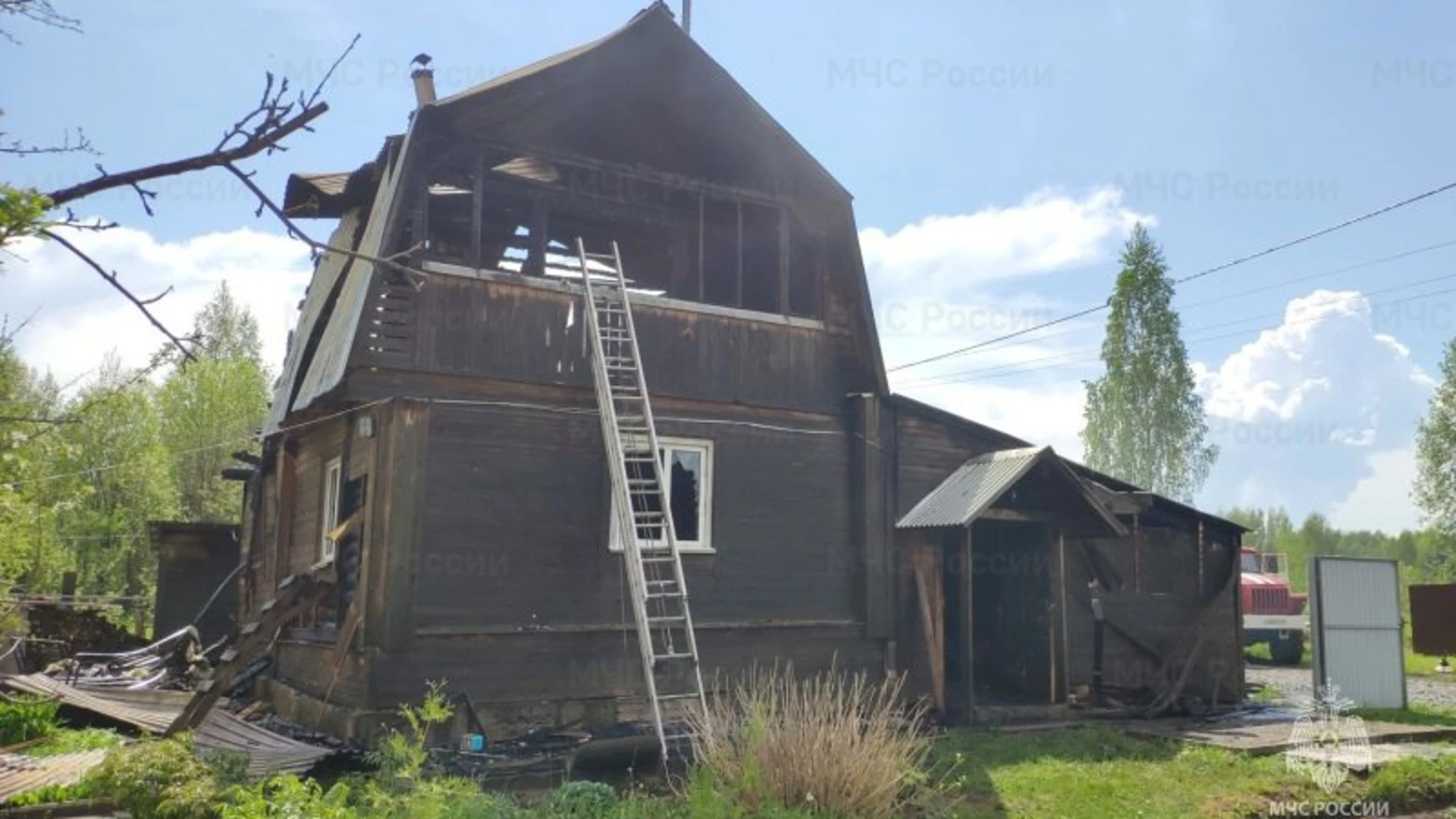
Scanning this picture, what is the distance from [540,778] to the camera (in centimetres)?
934

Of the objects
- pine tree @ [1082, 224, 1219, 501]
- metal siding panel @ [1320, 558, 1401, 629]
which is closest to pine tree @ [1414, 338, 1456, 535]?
pine tree @ [1082, 224, 1219, 501]

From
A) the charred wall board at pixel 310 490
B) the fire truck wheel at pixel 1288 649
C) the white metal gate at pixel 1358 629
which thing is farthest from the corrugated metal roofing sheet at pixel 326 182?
the fire truck wheel at pixel 1288 649

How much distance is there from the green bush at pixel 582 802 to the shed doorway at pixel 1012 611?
7273 mm

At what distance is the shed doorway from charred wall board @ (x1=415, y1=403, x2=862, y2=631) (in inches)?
103

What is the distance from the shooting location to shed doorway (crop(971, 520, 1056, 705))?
1406 centimetres

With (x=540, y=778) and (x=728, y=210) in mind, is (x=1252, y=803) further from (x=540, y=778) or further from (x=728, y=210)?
(x=728, y=210)

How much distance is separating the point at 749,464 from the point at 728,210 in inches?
124

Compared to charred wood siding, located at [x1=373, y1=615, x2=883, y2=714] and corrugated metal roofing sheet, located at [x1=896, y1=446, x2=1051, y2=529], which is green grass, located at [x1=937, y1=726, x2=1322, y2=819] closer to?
charred wood siding, located at [x1=373, y1=615, x2=883, y2=714]

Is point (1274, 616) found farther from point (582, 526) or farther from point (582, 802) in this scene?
point (582, 802)

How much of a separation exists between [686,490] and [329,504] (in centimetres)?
427

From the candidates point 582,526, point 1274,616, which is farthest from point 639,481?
point 1274,616

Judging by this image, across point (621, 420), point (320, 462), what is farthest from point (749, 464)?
point (320, 462)

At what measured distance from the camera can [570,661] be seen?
1096cm

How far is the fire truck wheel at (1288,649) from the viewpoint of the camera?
2639cm
